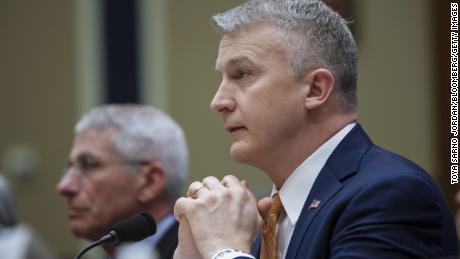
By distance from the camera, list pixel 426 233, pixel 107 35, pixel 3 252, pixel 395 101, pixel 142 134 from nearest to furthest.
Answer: pixel 426 233, pixel 142 134, pixel 3 252, pixel 395 101, pixel 107 35

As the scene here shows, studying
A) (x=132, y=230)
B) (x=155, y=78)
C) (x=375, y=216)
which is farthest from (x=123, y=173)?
(x=155, y=78)

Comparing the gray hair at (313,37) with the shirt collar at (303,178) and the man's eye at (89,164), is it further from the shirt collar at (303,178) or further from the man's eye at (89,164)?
the man's eye at (89,164)

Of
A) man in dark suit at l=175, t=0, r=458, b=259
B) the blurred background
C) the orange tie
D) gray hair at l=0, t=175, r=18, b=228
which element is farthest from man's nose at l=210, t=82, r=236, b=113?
the blurred background

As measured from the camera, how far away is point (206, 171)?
8445 mm

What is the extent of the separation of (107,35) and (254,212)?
6059 millimetres

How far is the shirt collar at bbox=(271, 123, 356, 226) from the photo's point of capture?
300 cm

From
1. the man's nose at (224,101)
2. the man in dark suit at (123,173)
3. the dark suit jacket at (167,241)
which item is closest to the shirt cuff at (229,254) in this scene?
the man's nose at (224,101)

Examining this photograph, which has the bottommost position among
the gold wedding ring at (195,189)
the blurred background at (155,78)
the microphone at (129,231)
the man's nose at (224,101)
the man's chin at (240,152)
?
the blurred background at (155,78)

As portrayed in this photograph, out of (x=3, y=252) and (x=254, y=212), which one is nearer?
(x=254, y=212)

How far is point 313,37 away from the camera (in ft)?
9.98

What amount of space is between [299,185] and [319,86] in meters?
0.27

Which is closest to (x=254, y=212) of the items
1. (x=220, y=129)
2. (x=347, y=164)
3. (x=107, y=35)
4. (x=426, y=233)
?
(x=347, y=164)

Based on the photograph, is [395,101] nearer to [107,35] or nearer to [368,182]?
[107,35]

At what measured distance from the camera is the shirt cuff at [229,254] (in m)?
2.80
